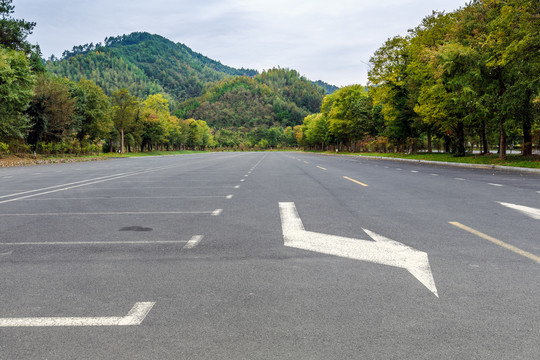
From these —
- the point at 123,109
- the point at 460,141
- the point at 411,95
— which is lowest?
the point at 460,141

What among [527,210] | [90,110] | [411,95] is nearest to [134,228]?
[527,210]

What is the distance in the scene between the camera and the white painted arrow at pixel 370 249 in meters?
4.36

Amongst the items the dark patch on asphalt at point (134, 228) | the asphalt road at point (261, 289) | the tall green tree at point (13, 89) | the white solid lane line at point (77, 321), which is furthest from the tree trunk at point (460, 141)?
the tall green tree at point (13, 89)

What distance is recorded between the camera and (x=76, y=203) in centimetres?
1006

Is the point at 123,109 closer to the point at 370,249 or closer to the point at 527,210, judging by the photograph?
the point at 527,210

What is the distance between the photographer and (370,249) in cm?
520

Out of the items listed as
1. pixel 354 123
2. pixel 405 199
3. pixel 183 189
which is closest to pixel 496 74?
pixel 405 199

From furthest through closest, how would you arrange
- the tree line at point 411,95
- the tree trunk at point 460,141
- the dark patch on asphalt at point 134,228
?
the tree trunk at point 460,141
the tree line at point 411,95
the dark patch on asphalt at point 134,228

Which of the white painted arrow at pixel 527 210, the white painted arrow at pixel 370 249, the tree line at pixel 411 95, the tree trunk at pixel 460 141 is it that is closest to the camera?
the white painted arrow at pixel 370 249

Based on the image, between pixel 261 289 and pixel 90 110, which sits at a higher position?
pixel 90 110

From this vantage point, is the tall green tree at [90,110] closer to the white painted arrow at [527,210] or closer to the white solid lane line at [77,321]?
the white painted arrow at [527,210]

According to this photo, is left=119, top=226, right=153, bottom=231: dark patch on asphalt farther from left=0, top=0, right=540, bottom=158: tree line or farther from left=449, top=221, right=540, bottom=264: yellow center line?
left=0, top=0, right=540, bottom=158: tree line

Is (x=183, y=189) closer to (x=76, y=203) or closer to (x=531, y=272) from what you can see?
(x=76, y=203)

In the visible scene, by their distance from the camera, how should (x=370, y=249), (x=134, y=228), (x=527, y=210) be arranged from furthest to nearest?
(x=527, y=210), (x=134, y=228), (x=370, y=249)
